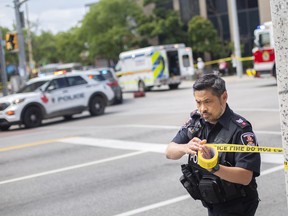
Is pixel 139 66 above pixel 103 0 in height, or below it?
below

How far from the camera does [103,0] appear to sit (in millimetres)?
52250

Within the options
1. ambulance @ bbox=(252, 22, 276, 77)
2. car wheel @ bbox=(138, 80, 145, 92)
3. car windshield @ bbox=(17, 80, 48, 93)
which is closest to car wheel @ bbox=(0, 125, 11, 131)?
car windshield @ bbox=(17, 80, 48, 93)

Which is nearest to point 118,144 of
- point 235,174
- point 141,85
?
point 235,174

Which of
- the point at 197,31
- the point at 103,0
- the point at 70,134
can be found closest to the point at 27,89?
the point at 70,134

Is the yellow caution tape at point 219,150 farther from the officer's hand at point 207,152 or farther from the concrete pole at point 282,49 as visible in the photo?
the concrete pole at point 282,49

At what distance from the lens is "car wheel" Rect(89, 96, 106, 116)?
1947cm

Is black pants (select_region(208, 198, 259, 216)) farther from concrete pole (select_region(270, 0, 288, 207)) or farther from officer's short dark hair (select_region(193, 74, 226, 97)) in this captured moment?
officer's short dark hair (select_region(193, 74, 226, 97))

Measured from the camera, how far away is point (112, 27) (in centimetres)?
5144

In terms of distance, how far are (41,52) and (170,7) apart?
54222 millimetres

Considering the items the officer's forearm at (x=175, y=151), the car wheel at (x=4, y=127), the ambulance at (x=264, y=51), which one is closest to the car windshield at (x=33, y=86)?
the car wheel at (x=4, y=127)

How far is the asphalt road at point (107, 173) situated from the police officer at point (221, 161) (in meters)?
2.82

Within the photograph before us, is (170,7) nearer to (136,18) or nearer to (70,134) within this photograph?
(136,18)

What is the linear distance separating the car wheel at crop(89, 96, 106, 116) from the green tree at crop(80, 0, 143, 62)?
95.2 ft

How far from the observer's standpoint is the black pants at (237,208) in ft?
10.2
